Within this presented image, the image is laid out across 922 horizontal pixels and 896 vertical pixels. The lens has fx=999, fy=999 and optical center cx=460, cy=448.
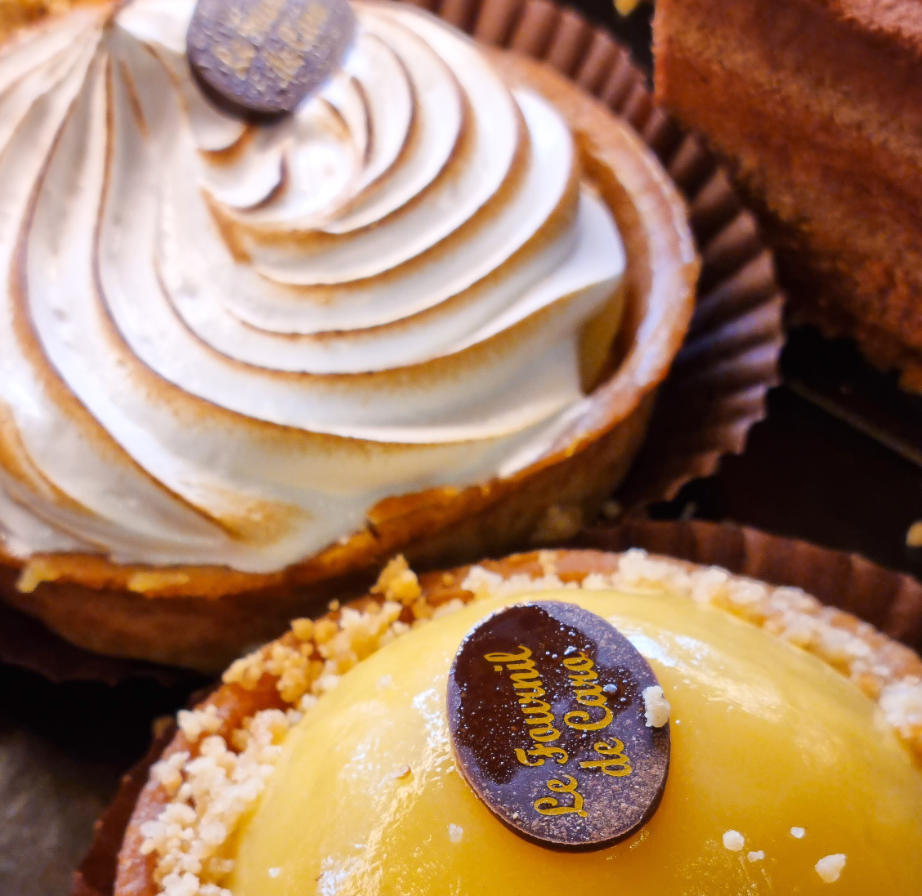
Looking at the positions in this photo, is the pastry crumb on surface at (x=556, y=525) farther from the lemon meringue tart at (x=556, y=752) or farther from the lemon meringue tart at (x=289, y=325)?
the lemon meringue tart at (x=556, y=752)

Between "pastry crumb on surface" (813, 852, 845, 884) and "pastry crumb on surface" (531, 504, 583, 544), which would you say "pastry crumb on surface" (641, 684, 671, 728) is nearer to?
"pastry crumb on surface" (813, 852, 845, 884)

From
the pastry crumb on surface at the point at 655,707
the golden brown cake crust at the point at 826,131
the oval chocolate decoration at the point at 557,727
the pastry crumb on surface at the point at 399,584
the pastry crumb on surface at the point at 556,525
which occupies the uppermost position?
the golden brown cake crust at the point at 826,131

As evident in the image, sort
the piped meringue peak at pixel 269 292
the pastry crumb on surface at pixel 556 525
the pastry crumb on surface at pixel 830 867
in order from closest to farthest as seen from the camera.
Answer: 1. the pastry crumb on surface at pixel 830 867
2. the piped meringue peak at pixel 269 292
3. the pastry crumb on surface at pixel 556 525

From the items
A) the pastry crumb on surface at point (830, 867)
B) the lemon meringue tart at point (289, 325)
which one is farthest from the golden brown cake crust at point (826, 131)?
the pastry crumb on surface at point (830, 867)

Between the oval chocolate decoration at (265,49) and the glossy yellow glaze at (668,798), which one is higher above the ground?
the oval chocolate decoration at (265,49)

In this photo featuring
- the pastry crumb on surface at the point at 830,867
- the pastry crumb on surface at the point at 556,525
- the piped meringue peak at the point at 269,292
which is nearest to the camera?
the pastry crumb on surface at the point at 830,867

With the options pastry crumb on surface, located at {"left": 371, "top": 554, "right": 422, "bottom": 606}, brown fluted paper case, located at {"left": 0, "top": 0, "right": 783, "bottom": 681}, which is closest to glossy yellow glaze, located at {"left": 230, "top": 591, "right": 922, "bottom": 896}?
pastry crumb on surface, located at {"left": 371, "top": 554, "right": 422, "bottom": 606}

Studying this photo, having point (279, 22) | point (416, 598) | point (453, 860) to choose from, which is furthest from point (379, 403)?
point (279, 22)
